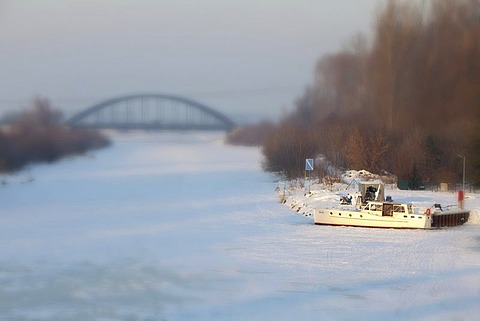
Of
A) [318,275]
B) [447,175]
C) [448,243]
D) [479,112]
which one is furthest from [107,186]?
[318,275]

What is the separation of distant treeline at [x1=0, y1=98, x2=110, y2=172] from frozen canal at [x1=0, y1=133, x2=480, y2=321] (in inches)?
545

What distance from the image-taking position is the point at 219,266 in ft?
41.2

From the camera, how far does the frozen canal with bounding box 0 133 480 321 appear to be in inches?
384

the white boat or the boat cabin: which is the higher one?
the boat cabin

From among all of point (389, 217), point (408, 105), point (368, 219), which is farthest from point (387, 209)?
point (408, 105)

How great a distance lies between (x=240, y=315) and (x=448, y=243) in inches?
278

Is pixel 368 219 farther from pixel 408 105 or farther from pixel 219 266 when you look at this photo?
pixel 408 105

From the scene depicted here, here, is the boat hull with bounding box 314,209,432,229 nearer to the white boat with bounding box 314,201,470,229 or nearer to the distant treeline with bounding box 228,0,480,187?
the white boat with bounding box 314,201,470,229

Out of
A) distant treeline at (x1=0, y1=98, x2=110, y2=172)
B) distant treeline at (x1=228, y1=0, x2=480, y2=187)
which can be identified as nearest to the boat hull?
distant treeline at (x1=228, y1=0, x2=480, y2=187)

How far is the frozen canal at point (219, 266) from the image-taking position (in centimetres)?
977

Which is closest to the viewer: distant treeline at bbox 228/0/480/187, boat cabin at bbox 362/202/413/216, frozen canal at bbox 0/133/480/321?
frozen canal at bbox 0/133/480/321

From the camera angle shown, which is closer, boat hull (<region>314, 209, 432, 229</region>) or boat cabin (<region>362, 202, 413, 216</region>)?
boat hull (<region>314, 209, 432, 229</region>)

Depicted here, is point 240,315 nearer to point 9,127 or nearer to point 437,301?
point 437,301

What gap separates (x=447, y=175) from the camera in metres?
26.2
